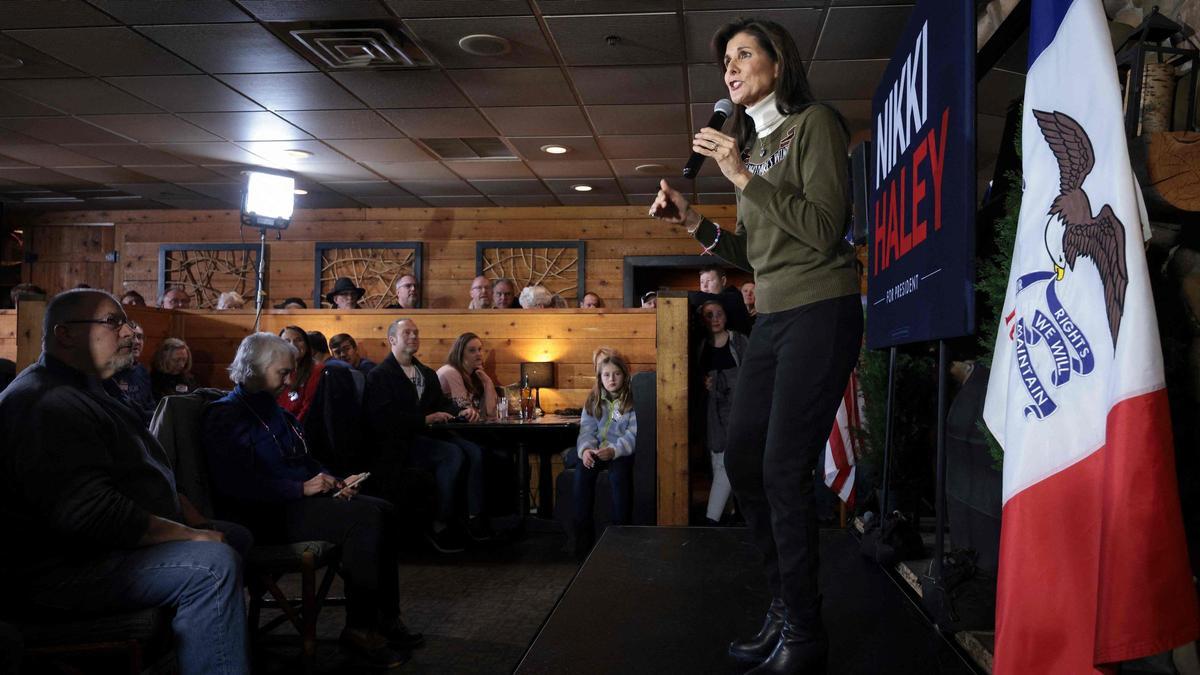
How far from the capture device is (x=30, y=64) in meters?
4.93

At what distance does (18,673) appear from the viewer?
1.63 metres

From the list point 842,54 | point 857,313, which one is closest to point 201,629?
point 857,313

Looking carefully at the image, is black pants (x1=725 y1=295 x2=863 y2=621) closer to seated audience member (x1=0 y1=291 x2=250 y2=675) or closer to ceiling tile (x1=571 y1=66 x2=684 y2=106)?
seated audience member (x1=0 y1=291 x2=250 y2=675)

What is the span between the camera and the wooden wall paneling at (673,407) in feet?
12.8

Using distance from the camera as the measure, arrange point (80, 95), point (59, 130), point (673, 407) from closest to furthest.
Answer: point (673, 407), point (80, 95), point (59, 130)

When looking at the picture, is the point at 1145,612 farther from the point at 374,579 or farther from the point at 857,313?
the point at 374,579

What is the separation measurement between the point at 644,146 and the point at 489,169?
5.14 feet

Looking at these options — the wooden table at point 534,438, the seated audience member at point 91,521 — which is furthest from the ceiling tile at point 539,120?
the seated audience member at point 91,521

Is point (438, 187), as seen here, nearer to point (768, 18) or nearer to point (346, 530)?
point (768, 18)

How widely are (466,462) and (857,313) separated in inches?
140

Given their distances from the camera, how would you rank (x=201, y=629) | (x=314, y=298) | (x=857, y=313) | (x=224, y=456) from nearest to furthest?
(x=857, y=313) → (x=201, y=629) → (x=224, y=456) → (x=314, y=298)

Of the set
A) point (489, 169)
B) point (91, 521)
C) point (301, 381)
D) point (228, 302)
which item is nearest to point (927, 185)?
point (91, 521)

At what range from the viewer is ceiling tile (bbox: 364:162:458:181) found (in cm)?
725

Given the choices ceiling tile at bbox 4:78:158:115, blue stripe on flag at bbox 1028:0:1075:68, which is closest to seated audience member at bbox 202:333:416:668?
blue stripe on flag at bbox 1028:0:1075:68
